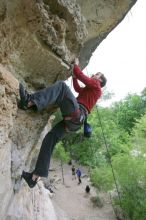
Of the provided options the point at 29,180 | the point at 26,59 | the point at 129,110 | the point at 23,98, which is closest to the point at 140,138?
the point at 29,180

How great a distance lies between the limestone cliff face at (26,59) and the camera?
4418 millimetres

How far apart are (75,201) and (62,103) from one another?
17106mm

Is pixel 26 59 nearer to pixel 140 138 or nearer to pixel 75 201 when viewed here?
pixel 140 138

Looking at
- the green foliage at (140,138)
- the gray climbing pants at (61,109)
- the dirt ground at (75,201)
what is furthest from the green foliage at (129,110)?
the gray climbing pants at (61,109)

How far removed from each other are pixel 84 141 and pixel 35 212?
1865cm

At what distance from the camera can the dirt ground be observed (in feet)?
59.4

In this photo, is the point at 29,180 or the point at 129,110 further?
the point at 129,110

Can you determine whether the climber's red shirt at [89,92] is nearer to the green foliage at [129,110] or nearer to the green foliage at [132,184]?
the green foliage at [132,184]

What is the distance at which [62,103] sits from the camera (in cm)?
486

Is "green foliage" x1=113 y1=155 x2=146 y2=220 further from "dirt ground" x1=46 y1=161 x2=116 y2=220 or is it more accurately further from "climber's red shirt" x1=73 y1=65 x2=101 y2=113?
"climber's red shirt" x1=73 y1=65 x2=101 y2=113

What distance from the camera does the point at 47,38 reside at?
16.8ft

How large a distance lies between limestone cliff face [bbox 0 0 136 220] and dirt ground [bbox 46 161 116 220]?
11028 mm

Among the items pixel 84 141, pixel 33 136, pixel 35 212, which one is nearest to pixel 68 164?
pixel 84 141

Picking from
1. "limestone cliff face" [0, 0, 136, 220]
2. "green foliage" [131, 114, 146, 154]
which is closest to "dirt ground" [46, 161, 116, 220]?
"green foliage" [131, 114, 146, 154]
